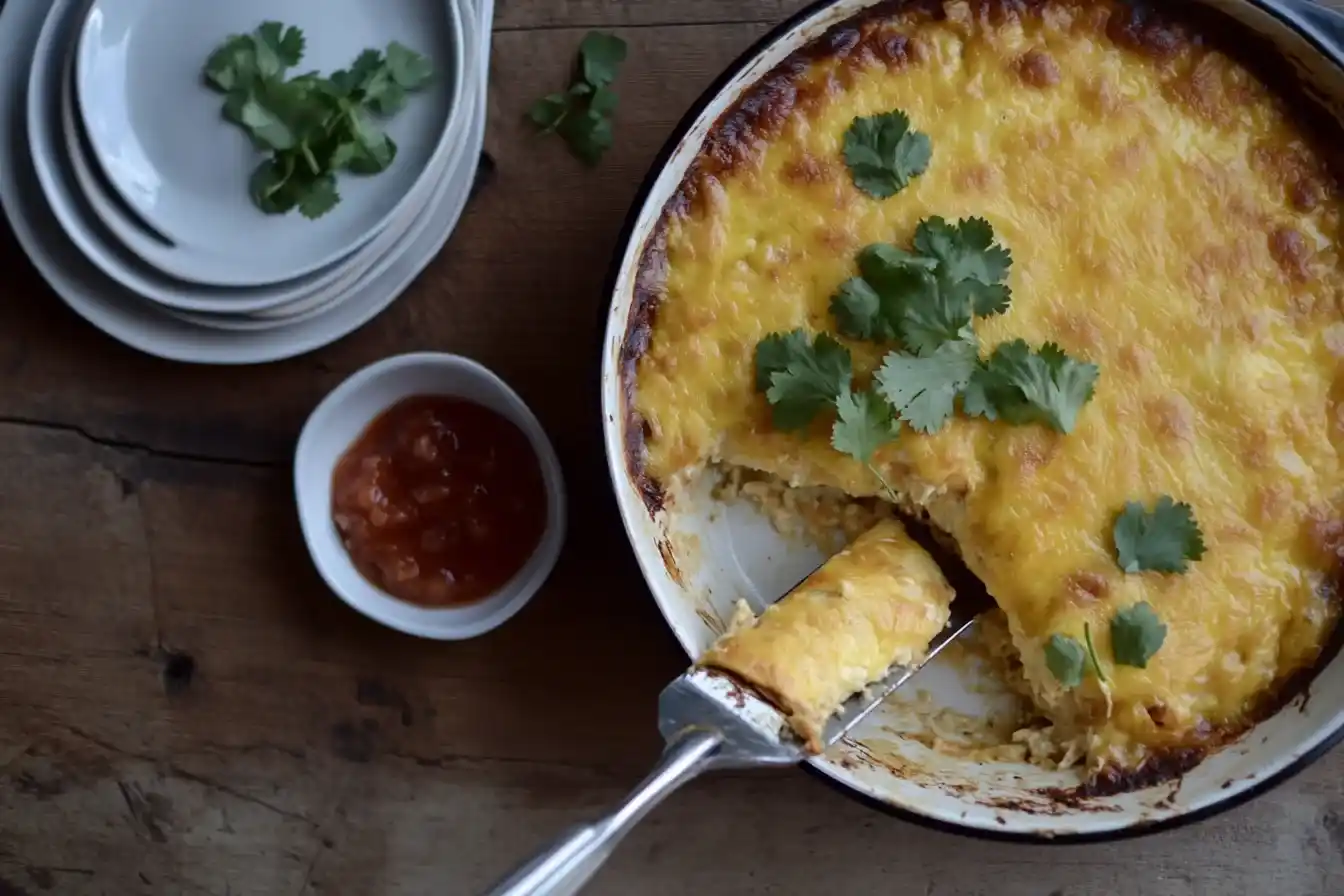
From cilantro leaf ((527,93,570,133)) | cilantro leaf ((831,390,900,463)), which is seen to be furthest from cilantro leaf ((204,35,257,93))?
cilantro leaf ((831,390,900,463))

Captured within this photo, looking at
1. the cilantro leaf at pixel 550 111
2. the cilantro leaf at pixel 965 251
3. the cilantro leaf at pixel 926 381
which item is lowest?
the cilantro leaf at pixel 550 111

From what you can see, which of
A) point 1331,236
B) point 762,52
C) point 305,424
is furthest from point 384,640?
→ point 1331,236

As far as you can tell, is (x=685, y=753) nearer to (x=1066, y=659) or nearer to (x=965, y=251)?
(x=1066, y=659)

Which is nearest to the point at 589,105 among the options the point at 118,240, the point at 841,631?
the point at 118,240

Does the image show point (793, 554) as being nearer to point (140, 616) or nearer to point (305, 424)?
point (305, 424)

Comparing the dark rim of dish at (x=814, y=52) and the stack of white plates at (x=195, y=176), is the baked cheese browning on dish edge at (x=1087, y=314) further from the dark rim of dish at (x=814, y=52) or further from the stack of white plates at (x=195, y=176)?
the stack of white plates at (x=195, y=176)

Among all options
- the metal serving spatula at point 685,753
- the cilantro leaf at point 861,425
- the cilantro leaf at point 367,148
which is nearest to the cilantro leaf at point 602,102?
the cilantro leaf at point 367,148
